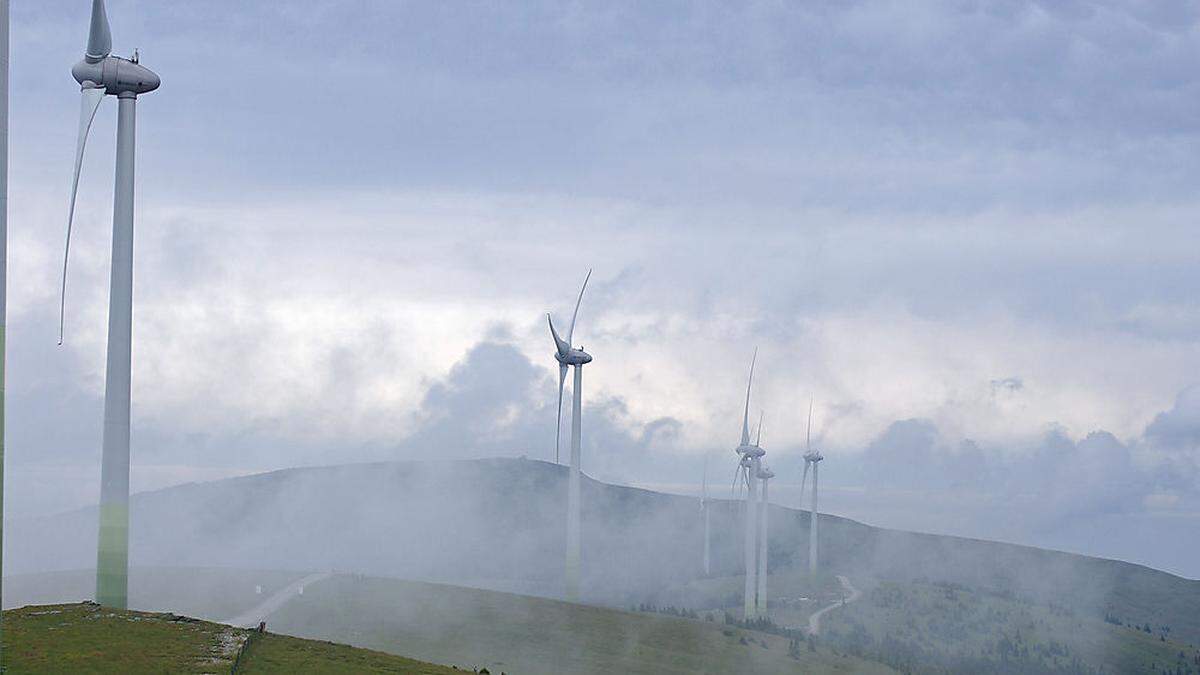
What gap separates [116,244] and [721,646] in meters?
Answer: 75.3

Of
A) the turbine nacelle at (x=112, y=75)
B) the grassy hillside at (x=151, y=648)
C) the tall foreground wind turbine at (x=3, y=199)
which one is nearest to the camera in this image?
the tall foreground wind turbine at (x=3, y=199)

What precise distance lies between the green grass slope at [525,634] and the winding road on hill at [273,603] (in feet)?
5.10

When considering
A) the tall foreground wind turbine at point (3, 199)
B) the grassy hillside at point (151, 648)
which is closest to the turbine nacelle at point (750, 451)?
the grassy hillside at point (151, 648)

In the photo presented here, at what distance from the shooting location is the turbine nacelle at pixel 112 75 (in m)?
78.6

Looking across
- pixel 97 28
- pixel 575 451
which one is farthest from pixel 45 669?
pixel 575 451

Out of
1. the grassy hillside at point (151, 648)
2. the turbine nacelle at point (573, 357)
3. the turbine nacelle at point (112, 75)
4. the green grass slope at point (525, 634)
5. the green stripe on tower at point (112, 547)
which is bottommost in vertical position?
the green grass slope at point (525, 634)

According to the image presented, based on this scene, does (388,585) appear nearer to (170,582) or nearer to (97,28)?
(170,582)

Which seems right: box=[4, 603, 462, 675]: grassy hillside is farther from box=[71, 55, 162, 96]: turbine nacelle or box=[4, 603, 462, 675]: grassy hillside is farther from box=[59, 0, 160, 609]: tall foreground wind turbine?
box=[71, 55, 162, 96]: turbine nacelle

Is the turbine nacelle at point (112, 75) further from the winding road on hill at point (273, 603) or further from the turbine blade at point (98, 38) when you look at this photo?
the winding road on hill at point (273, 603)

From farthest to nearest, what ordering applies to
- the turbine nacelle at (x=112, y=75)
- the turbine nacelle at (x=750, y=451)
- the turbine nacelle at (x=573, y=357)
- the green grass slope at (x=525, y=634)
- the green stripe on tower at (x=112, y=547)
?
the turbine nacelle at (x=750, y=451), the turbine nacelle at (x=573, y=357), the green grass slope at (x=525, y=634), the turbine nacelle at (x=112, y=75), the green stripe on tower at (x=112, y=547)

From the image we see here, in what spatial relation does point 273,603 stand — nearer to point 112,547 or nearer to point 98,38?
point 112,547

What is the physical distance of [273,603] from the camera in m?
133

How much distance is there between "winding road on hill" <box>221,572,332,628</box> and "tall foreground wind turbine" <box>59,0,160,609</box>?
4173 centimetres

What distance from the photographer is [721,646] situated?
129 meters
